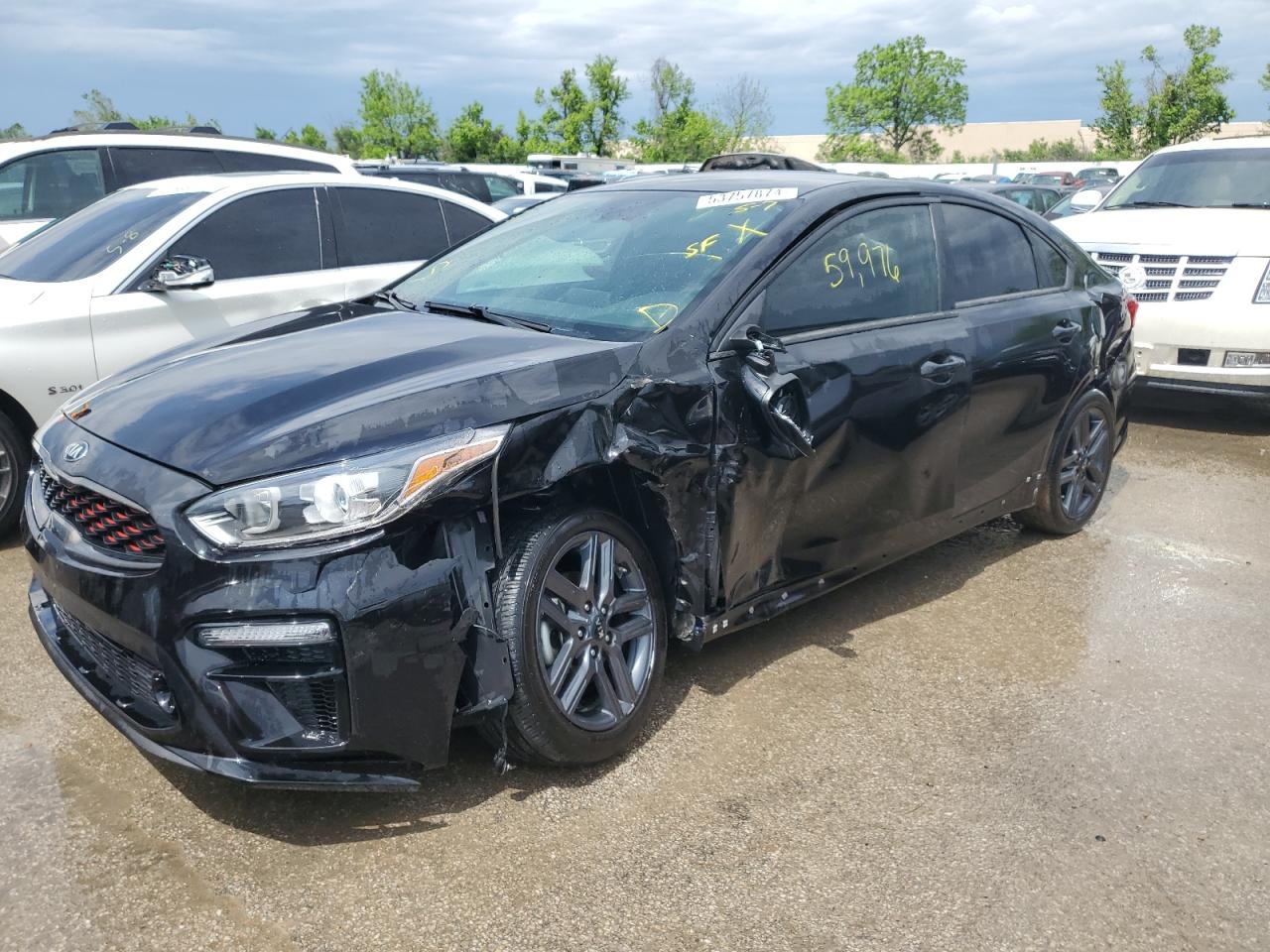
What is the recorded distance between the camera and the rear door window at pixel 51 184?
775cm

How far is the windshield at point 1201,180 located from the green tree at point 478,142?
54.6m

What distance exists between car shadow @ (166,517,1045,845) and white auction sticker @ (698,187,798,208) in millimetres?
1624

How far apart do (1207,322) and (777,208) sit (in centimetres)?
487

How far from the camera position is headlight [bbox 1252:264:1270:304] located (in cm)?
729

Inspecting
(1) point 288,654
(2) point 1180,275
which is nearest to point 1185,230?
(2) point 1180,275

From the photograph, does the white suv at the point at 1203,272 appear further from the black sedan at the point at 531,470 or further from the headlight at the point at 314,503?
the headlight at the point at 314,503

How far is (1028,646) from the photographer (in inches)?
167

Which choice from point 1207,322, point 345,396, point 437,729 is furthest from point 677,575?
point 1207,322

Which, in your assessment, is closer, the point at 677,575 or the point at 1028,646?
the point at 677,575

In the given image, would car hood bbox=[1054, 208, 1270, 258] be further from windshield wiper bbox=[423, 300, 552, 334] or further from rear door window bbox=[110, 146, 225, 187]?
rear door window bbox=[110, 146, 225, 187]

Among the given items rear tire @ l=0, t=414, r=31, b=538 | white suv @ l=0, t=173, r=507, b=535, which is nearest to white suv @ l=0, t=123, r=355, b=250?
white suv @ l=0, t=173, r=507, b=535

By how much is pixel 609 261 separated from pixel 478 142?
2347 inches

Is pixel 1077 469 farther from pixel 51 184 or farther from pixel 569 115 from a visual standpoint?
pixel 569 115

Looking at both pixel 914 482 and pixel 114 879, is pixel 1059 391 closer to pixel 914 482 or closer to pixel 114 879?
pixel 914 482
